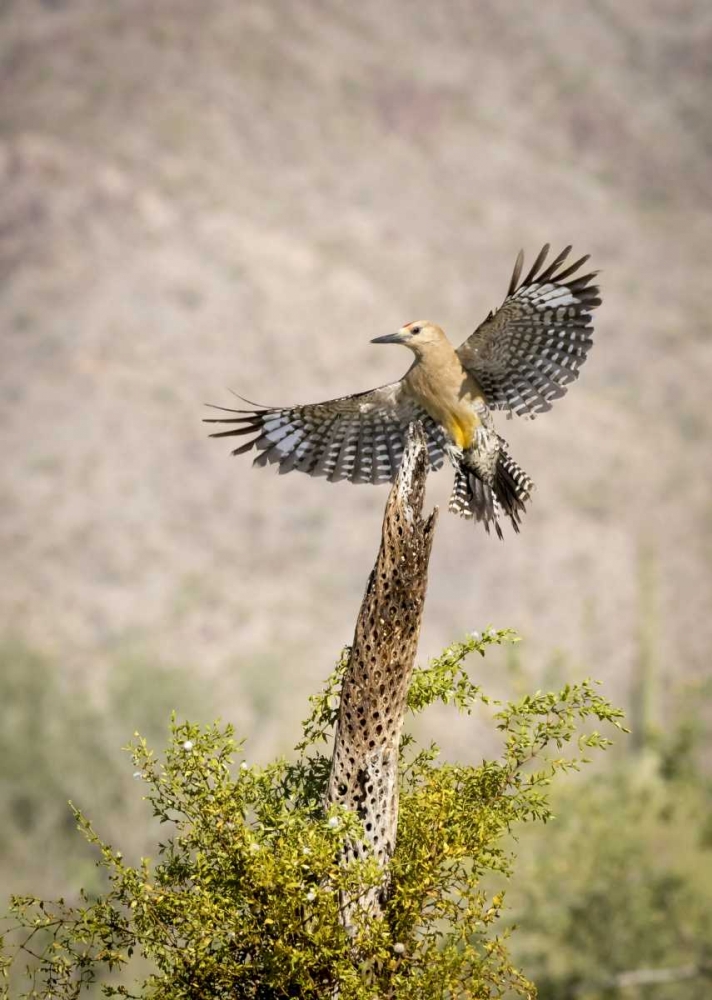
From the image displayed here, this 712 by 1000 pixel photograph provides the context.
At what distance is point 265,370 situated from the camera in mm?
46688

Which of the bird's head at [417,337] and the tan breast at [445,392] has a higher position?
the bird's head at [417,337]

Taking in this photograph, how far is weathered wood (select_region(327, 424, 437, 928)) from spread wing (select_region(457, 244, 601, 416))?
66.9 inches

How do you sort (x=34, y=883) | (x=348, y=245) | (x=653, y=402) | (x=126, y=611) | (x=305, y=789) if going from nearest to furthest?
(x=305, y=789), (x=34, y=883), (x=126, y=611), (x=653, y=402), (x=348, y=245)

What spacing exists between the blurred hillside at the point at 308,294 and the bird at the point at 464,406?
68.9 feet

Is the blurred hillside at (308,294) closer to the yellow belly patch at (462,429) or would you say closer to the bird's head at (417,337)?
the yellow belly patch at (462,429)

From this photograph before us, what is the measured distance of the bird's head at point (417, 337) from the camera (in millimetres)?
5680

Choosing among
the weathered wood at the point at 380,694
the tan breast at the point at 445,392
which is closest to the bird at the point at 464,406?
the tan breast at the point at 445,392

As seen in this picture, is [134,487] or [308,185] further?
[308,185]

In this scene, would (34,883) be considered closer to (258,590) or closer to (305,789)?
(258,590)

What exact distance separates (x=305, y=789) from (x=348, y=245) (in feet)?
161

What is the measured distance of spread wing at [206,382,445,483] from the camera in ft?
A: 18.7

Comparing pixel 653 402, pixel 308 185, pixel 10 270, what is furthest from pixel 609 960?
pixel 308 185

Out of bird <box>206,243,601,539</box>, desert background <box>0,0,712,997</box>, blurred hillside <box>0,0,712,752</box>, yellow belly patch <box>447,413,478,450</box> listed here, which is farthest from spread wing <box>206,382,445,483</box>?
blurred hillside <box>0,0,712,752</box>

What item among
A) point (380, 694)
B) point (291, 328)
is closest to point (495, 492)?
point (380, 694)
